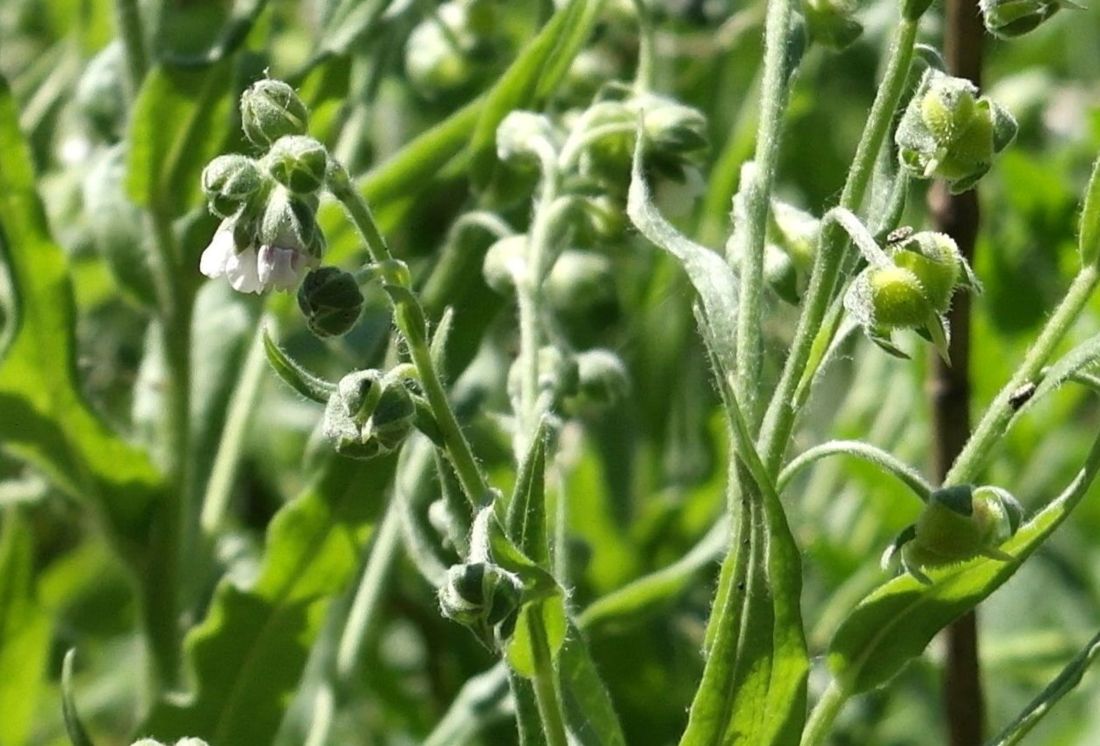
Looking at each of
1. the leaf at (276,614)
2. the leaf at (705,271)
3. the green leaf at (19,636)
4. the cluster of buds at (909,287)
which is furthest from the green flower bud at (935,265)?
the green leaf at (19,636)

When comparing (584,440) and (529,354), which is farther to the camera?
(584,440)

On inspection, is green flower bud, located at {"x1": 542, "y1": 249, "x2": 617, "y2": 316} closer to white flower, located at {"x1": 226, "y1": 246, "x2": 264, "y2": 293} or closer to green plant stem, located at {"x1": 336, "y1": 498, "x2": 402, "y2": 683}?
green plant stem, located at {"x1": 336, "y1": 498, "x2": 402, "y2": 683}

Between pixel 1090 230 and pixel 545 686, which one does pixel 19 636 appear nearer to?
pixel 545 686

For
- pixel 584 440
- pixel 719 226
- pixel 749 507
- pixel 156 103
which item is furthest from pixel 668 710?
pixel 749 507

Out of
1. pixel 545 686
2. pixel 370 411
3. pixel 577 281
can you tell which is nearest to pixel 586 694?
pixel 545 686

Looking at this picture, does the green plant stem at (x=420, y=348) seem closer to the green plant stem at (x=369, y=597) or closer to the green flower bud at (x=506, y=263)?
the green flower bud at (x=506, y=263)

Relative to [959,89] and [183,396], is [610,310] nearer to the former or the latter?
[183,396]
